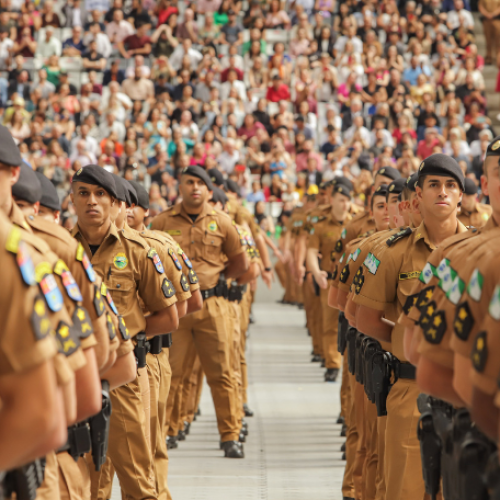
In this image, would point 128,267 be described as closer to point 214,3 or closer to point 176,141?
point 176,141

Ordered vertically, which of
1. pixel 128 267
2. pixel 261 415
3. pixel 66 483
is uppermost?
pixel 128 267

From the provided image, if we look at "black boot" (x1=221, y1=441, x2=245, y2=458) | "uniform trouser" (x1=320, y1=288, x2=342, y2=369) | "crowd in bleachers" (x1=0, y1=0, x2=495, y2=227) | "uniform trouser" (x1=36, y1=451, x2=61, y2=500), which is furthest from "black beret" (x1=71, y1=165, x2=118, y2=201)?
"crowd in bleachers" (x1=0, y1=0, x2=495, y2=227)

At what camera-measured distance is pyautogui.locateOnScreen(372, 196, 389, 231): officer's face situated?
7.82 metres

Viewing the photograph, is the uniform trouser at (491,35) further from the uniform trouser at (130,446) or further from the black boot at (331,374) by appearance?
the uniform trouser at (130,446)

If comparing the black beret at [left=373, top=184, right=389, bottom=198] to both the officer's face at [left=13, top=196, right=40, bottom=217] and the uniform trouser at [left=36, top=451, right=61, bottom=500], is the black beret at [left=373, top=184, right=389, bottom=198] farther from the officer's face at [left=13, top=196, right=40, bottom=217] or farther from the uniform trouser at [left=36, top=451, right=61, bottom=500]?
the uniform trouser at [left=36, top=451, right=61, bottom=500]

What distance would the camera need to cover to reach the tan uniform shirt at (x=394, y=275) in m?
5.22

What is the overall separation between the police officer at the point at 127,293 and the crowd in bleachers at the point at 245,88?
41.5 feet

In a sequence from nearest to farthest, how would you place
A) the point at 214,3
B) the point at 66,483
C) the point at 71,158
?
the point at 66,483 < the point at 71,158 < the point at 214,3

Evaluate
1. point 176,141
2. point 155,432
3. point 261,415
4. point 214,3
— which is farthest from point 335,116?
point 155,432

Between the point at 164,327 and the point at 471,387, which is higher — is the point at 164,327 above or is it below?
below

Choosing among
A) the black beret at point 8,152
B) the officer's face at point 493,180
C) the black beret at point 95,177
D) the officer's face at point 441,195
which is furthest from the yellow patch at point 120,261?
the officer's face at point 493,180

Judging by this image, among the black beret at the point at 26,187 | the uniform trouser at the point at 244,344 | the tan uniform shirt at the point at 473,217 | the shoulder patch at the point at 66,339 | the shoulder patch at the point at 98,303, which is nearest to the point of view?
the shoulder patch at the point at 66,339

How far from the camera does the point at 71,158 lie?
19.6 meters

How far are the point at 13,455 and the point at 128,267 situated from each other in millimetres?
3168
